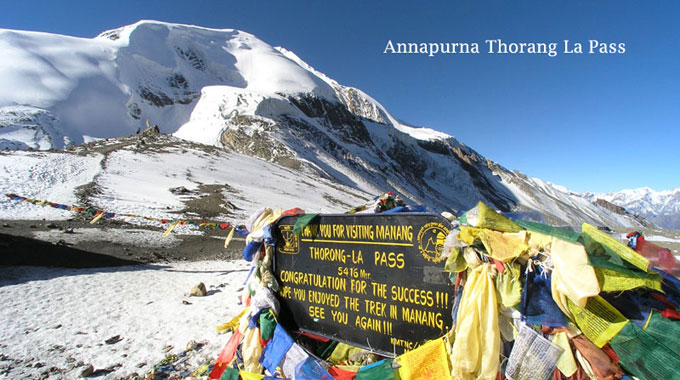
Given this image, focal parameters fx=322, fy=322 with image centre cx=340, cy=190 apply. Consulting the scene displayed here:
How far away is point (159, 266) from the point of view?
10.8 metres

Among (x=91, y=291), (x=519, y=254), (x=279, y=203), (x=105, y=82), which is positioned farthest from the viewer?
(x=105, y=82)

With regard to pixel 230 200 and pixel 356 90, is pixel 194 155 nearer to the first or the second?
pixel 230 200

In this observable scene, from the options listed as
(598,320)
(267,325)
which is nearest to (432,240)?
(598,320)

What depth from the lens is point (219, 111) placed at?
284 feet

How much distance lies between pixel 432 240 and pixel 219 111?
92620 millimetres

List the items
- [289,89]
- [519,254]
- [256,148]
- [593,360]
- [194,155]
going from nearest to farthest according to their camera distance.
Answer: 1. [593,360]
2. [519,254]
3. [194,155]
4. [256,148]
5. [289,89]

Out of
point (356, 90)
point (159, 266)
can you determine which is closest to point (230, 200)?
point (159, 266)

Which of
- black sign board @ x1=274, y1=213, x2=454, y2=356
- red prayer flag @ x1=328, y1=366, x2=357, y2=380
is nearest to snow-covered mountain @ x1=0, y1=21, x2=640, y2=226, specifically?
black sign board @ x1=274, y1=213, x2=454, y2=356

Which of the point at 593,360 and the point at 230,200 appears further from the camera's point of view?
the point at 230,200

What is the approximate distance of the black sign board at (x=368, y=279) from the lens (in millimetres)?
3055

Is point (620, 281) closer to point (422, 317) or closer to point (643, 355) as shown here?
point (643, 355)

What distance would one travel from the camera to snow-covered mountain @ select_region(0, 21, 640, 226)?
69.3m

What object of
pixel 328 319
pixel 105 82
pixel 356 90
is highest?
pixel 356 90

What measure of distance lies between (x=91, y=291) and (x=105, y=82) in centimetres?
10597
